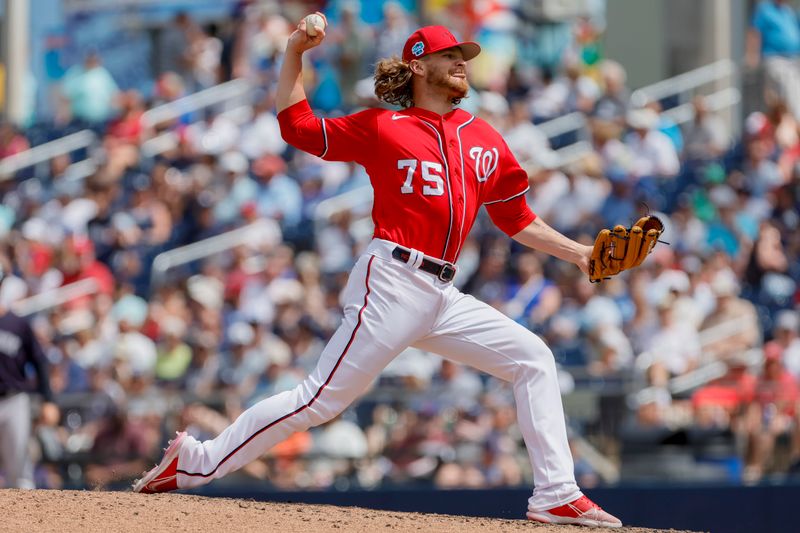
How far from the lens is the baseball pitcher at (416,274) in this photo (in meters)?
6.06

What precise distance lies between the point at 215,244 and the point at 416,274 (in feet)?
25.1

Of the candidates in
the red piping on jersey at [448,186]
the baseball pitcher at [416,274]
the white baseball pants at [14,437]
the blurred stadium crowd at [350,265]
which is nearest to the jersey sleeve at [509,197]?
the baseball pitcher at [416,274]

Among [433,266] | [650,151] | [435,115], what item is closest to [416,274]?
[433,266]

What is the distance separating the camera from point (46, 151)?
15.6 meters

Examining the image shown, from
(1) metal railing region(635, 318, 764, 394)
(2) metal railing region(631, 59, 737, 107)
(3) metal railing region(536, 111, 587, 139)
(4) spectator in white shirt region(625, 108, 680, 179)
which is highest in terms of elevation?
(2) metal railing region(631, 59, 737, 107)

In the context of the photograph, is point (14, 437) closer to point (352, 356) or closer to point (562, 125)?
point (352, 356)

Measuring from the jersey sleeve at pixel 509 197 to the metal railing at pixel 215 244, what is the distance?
22.3 feet

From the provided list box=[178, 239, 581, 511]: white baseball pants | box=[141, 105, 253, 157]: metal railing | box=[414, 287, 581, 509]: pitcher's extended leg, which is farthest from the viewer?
box=[141, 105, 253, 157]: metal railing

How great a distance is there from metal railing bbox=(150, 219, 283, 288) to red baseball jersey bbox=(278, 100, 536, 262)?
7.05m

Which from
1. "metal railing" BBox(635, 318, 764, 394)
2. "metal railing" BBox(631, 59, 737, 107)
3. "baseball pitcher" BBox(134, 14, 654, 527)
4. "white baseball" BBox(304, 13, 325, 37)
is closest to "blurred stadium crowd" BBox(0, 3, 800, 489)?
"metal railing" BBox(635, 318, 764, 394)

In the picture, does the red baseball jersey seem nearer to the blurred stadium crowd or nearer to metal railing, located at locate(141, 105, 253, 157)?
the blurred stadium crowd

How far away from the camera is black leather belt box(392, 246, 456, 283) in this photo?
6062 millimetres

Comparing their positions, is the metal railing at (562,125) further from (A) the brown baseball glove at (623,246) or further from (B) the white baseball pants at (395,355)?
(B) the white baseball pants at (395,355)

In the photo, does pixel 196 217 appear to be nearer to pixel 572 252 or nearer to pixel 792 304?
pixel 792 304
